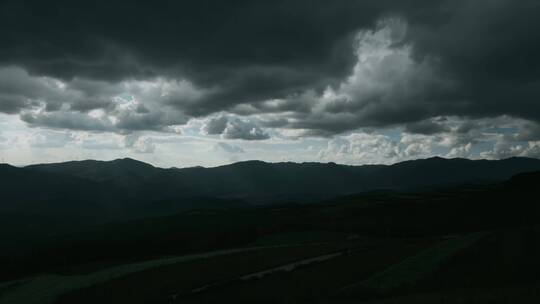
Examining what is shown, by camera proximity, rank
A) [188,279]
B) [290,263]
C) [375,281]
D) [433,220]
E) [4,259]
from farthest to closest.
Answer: [4,259] → [433,220] → [290,263] → [188,279] → [375,281]

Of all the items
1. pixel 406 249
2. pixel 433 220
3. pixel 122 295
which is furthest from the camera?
pixel 433 220

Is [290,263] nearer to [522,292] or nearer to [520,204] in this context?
[522,292]

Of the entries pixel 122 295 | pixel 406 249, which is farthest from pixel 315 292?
pixel 406 249

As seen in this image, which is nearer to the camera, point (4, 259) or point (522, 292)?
point (522, 292)

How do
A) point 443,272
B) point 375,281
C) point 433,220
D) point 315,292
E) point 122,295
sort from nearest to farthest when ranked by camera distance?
point 315,292 → point 375,281 → point 443,272 → point 122,295 → point 433,220

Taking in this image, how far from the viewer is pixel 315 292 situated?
115 ft

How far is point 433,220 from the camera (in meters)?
114

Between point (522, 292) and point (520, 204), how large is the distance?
100978 mm

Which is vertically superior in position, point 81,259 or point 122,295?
point 122,295

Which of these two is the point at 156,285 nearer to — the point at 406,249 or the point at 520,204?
the point at 406,249

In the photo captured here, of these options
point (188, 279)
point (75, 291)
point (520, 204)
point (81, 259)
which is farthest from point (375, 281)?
point (81, 259)

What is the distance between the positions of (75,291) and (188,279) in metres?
12.8

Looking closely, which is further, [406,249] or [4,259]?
[4,259]

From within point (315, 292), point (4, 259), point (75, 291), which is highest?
point (315, 292)
